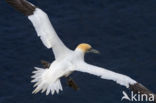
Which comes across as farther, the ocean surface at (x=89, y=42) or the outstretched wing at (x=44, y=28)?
the ocean surface at (x=89, y=42)

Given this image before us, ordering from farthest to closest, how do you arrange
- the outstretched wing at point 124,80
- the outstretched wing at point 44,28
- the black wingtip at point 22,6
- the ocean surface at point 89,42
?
the ocean surface at point 89,42 < the black wingtip at point 22,6 < the outstretched wing at point 44,28 < the outstretched wing at point 124,80

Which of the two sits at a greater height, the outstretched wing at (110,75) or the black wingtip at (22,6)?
the black wingtip at (22,6)

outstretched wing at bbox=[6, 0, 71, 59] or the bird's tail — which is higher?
outstretched wing at bbox=[6, 0, 71, 59]

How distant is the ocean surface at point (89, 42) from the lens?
26.9 meters

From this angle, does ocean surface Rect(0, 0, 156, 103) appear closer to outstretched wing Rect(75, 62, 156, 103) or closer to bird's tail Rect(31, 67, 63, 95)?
outstretched wing Rect(75, 62, 156, 103)

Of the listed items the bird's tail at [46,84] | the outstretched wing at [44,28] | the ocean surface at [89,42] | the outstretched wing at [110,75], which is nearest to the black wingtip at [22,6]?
the outstretched wing at [44,28]

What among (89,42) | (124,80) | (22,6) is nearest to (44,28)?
(22,6)

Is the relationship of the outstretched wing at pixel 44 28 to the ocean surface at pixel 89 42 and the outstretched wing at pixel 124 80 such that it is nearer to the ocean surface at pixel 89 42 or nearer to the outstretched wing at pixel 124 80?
the outstretched wing at pixel 124 80

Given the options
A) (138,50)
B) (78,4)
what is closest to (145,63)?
(138,50)

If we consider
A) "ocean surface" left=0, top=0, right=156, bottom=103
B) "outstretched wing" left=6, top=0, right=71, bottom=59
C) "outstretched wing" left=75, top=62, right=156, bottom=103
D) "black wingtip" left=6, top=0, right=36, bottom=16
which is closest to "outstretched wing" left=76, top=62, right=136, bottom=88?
"outstretched wing" left=75, top=62, right=156, bottom=103

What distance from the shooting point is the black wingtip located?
2362cm

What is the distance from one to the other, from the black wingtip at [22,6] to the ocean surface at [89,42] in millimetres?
4111

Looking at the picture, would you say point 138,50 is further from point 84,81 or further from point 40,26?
point 40,26

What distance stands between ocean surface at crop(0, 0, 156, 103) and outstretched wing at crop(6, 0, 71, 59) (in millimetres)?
3901
